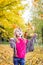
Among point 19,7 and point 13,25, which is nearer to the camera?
point 19,7

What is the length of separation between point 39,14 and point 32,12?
2.68ft

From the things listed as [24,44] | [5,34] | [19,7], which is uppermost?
[19,7]

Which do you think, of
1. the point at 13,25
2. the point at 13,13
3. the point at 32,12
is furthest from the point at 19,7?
the point at 32,12

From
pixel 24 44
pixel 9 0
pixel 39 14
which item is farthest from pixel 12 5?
pixel 39 14

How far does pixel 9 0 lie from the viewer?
300 inches

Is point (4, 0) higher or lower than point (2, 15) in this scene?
higher

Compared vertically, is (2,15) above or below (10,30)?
above

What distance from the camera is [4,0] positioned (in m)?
7.71

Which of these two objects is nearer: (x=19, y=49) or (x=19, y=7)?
(x=19, y=49)

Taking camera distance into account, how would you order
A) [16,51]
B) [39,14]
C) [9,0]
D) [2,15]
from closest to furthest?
[16,51] < [9,0] < [2,15] < [39,14]

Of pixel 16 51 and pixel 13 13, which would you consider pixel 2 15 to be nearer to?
pixel 13 13

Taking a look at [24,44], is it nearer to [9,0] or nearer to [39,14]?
[9,0]

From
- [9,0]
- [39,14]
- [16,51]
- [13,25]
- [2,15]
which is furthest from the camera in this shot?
[39,14]

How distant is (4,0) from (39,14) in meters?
5.10
